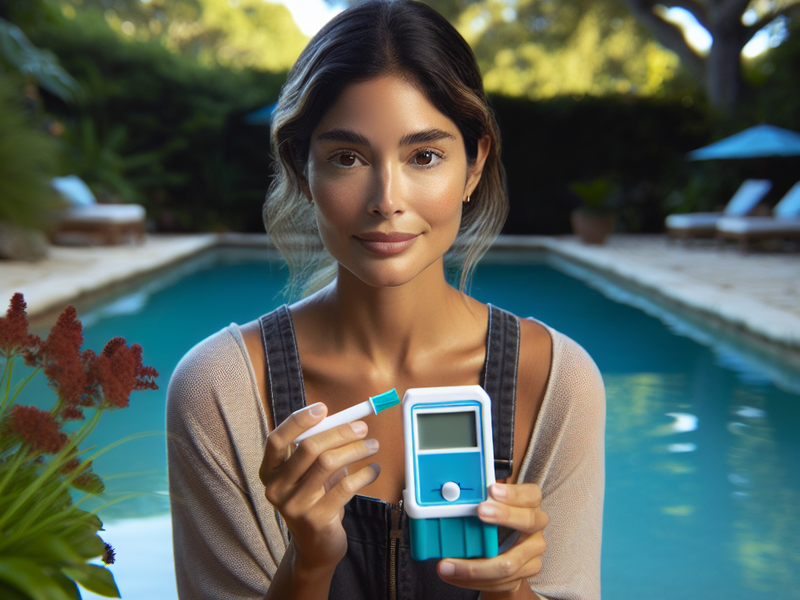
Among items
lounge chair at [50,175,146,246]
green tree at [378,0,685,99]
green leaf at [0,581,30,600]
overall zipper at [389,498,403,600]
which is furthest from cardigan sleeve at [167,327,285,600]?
green tree at [378,0,685,99]

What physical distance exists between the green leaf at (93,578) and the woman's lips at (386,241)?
0.72 m

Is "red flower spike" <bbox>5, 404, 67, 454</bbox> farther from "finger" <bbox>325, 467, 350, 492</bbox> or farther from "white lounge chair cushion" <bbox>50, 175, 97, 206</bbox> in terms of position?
"white lounge chair cushion" <bbox>50, 175, 97, 206</bbox>

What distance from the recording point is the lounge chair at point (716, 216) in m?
12.7

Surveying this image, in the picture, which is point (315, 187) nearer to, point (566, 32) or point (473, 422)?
point (473, 422)

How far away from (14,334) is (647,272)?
9061 millimetres

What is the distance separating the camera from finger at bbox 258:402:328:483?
0.88 meters

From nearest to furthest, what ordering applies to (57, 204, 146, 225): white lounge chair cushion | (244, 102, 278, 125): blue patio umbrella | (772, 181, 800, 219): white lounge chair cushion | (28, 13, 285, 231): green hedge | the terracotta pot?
(57, 204, 146, 225): white lounge chair cushion → (772, 181, 800, 219): white lounge chair cushion → the terracotta pot → (244, 102, 278, 125): blue patio umbrella → (28, 13, 285, 231): green hedge

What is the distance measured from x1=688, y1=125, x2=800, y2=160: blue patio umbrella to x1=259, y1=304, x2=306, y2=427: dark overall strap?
13.1 meters

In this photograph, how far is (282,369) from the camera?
145 centimetres

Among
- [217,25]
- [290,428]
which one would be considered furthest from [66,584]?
[217,25]

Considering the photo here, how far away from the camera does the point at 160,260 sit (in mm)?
10078

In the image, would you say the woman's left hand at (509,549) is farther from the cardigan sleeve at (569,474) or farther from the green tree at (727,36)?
the green tree at (727,36)

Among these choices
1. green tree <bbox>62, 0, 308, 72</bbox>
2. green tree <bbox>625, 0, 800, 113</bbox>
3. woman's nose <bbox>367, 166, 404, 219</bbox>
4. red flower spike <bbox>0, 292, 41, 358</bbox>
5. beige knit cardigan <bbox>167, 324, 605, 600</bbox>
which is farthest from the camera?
green tree <bbox>62, 0, 308, 72</bbox>

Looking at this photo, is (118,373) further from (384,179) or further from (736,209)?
(736,209)
